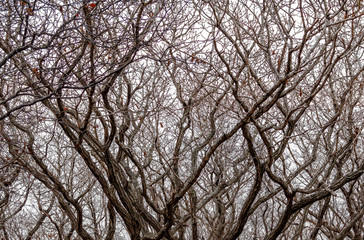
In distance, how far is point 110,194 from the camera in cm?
576

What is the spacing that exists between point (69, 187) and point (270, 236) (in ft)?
15.1

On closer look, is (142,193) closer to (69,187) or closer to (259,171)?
(259,171)

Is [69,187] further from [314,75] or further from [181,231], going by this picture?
[314,75]

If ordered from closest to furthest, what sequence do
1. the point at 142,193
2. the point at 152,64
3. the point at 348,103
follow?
the point at 142,193 → the point at 348,103 → the point at 152,64

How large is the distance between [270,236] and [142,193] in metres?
2.01

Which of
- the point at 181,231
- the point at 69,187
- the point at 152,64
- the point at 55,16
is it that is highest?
the point at 152,64

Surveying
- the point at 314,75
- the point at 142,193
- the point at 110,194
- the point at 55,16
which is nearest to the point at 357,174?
the point at 314,75

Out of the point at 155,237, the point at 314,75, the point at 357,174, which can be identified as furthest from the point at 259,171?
the point at 314,75

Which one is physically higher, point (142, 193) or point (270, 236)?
point (142, 193)

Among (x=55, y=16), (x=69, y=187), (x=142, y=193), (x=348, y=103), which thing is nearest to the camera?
(x=55, y=16)

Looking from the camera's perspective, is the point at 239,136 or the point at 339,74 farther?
the point at 239,136

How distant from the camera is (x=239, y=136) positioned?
8.34m

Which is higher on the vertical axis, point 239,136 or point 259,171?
point 239,136

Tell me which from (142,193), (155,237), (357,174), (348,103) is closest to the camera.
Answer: (357,174)
